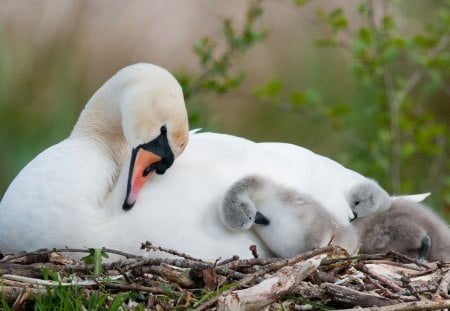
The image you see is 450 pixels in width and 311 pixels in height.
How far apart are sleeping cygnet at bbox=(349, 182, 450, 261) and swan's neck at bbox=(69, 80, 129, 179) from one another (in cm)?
136

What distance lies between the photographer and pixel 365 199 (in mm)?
6965

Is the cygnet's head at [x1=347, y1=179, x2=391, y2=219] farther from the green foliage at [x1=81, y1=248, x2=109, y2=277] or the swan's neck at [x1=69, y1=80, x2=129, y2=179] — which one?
the green foliage at [x1=81, y1=248, x2=109, y2=277]

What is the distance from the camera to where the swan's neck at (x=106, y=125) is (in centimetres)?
707

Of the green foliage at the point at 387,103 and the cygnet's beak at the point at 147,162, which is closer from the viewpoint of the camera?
the cygnet's beak at the point at 147,162

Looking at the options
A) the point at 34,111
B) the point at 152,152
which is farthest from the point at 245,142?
the point at 34,111

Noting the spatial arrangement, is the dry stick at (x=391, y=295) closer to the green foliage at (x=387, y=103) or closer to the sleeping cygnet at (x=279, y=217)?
the sleeping cygnet at (x=279, y=217)

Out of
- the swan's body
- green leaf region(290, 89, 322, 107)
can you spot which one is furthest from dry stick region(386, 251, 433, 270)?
green leaf region(290, 89, 322, 107)

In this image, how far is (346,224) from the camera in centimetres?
673

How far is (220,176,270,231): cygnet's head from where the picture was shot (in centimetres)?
629

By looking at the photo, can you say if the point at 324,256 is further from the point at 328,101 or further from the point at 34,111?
the point at 328,101

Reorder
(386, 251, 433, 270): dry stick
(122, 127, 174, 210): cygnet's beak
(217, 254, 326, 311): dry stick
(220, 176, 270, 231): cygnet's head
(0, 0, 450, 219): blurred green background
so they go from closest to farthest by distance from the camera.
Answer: (217, 254, 326, 311): dry stick
(386, 251, 433, 270): dry stick
(220, 176, 270, 231): cygnet's head
(122, 127, 174, 210): cygnet's beak
(0, 0, 450, 219): blurred green background

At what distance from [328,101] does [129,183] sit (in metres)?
5.72

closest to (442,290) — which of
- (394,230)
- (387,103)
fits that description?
(394,230)

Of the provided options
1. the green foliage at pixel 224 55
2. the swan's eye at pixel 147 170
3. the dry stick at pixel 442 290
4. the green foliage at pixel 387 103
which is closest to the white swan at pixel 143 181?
the swan's eye at pixel 147 170
